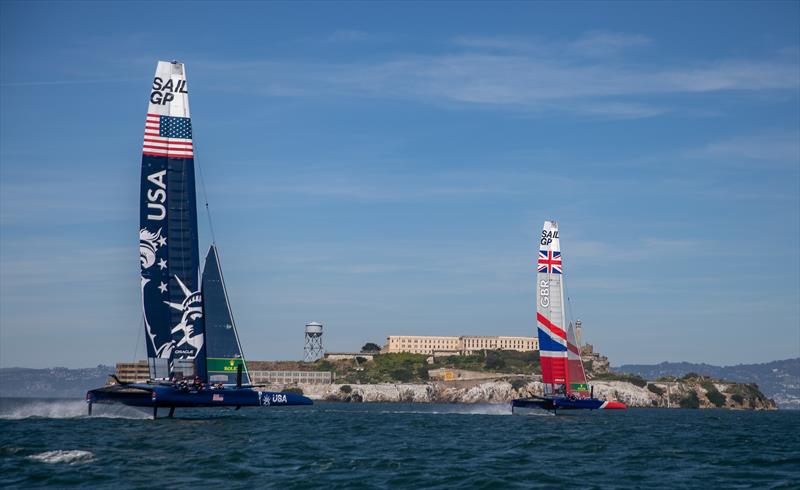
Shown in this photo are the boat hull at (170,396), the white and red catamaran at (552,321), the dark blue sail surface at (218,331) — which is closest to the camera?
the boat hull at (170,396)

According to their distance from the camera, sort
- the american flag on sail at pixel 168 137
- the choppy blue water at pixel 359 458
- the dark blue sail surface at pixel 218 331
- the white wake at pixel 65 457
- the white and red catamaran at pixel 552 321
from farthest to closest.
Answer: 1. the white and red catamaran at pixel 552 321
2. the dark blue sail surface at pixel 218 331
3. the american flag on sail at pixel 168 137
4. the white wake at pixel 65 457
5. the choppy blue water at pixel 359 458

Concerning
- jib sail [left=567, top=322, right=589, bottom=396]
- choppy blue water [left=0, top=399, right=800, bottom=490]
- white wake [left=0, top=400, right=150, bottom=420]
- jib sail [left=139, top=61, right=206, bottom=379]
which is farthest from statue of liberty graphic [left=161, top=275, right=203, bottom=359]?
jib sail [left=567, top=322, right=589, bottom=396]

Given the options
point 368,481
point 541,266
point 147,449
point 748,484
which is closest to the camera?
point 368,481

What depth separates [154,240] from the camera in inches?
2202

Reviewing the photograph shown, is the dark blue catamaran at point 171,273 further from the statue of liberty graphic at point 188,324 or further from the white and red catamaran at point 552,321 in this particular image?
the white and red catamaran at point 552,321

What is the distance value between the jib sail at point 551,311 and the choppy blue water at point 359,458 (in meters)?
27.8

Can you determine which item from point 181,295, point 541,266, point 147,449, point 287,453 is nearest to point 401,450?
point 287,453

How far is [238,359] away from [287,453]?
20388mm

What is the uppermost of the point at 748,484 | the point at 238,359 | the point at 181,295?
the point at 181,295

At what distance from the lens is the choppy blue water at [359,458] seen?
32406mm

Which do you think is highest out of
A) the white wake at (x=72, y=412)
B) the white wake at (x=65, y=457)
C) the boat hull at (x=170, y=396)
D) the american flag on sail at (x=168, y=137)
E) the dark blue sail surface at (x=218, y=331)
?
→ the american flag on sail at (x=168, y=137)

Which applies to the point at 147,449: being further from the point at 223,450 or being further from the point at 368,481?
the point at 368,481

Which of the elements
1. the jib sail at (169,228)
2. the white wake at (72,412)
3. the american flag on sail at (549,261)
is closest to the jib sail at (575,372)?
the american flag on sail at (549,261)

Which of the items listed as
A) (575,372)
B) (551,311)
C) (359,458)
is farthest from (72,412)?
(575,372)
